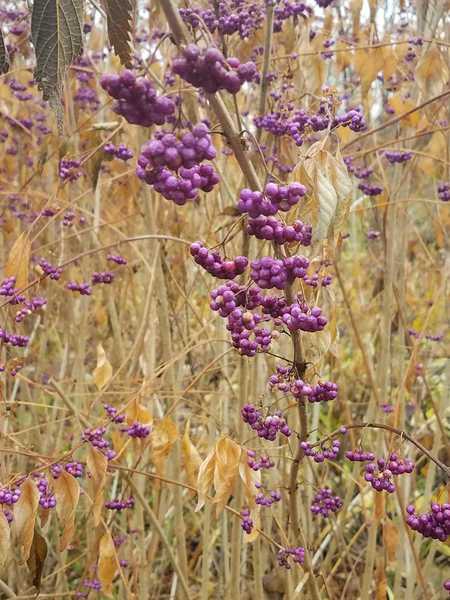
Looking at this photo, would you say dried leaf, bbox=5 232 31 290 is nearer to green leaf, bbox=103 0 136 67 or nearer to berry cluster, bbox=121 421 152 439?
berry cluster, bbox=121 421 152 439

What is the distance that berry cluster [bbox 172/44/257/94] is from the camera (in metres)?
0.65

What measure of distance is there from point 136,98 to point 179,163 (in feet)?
0.24

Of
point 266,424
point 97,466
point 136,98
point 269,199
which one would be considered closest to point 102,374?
point 97,466

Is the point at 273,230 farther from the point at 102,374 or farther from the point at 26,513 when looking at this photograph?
the point at 102,374

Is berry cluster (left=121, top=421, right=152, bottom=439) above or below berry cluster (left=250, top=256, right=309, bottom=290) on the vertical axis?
below

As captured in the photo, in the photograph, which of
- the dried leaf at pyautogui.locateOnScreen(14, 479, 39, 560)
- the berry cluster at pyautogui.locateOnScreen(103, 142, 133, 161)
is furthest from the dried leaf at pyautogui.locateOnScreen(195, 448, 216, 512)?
the berry cluster at pyautogui.locateOnScreen(103, 142, 133, 161)

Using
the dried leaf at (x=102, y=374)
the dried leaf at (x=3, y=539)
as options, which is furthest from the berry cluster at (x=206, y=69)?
the dried leaf at (x=102, y=374)

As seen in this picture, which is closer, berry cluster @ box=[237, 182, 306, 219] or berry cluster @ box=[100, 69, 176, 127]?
berry cluster @ box=[100, 69, 176, 127]

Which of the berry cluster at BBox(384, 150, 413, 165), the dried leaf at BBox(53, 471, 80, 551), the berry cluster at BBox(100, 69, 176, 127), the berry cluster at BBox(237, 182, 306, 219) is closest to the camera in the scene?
the berry cluster at BBox(100, 69, 176, 127)

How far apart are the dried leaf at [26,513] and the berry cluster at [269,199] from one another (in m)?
0.60

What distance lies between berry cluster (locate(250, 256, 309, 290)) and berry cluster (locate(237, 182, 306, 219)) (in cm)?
6

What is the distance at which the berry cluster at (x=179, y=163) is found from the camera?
0.67 meters

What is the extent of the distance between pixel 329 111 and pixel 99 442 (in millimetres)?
784

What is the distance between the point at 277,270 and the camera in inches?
31.1
